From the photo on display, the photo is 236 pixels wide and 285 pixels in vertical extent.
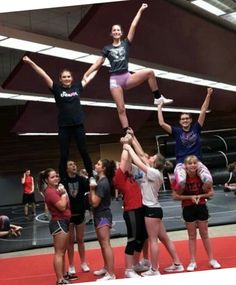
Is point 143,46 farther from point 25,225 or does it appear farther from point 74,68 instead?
point 25,225

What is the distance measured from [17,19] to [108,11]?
559cm

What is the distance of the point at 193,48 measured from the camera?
9648 mm

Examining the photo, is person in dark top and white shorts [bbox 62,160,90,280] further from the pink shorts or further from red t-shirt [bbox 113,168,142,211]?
the pink shorts

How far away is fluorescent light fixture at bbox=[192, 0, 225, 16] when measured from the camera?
863 cm

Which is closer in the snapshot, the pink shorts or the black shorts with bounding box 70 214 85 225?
the pink shorts

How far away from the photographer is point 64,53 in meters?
9.27

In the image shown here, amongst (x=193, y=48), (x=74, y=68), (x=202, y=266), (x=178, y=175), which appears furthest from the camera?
(x=74, y=68)

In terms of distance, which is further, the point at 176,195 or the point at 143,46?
the point at 143,46

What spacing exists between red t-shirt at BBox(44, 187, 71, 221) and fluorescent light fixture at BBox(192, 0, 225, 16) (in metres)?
4.74

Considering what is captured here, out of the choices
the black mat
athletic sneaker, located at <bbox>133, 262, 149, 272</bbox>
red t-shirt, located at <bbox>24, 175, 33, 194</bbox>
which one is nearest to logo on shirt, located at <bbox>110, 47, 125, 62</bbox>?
athletic sneaker, located at <bbox>133, 262, 149, 272</bbox>

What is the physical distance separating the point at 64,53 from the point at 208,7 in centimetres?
293

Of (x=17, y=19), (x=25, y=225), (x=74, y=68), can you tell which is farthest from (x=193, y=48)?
(x=25, y=225)

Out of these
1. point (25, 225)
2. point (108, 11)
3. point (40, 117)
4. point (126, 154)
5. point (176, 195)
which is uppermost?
point (108, 11)

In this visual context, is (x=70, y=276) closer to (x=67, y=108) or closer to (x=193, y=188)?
(x=193, y=188)
